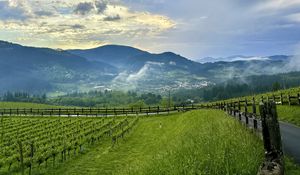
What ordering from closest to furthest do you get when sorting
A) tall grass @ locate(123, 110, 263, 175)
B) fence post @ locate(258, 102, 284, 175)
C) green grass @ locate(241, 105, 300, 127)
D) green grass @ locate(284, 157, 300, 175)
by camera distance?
fence post @ locate(258, 102, 284, 175)
green grass @ locate(284, 157, 300, 175)
tall grass @ locate(123, 110, 263, 175)
green grass @ locate(241, 105, 300, 127)

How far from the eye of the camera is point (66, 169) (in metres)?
36.3

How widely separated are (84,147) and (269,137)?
39.6m

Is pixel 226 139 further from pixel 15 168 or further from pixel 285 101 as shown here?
pixel 285 101

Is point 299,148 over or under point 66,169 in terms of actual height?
over

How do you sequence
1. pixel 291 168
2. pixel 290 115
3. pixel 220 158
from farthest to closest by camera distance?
pixel 290 115, pixel 220 158, pixel 291 168

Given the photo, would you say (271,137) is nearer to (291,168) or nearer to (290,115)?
(291,168)

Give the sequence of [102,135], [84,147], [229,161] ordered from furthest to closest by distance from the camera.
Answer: [102,135] → [84,147] → [229,161]

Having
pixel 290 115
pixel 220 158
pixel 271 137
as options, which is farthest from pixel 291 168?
pixel 290 115

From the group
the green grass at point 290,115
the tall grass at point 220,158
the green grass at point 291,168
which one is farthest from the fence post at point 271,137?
the green grass at point 290,115

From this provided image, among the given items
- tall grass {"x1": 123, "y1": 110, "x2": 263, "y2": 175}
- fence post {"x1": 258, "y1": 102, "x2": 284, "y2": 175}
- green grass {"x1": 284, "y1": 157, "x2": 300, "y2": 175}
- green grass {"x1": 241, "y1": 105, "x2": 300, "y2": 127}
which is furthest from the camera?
green grass {"x1": 241, "y1": 105, "x2": 300, "y2": 127}

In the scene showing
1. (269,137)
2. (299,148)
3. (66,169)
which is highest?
(269,137)

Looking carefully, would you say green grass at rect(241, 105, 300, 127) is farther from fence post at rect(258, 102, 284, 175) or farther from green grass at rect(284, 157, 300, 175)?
fence post at rect(258, 102, 284, 175)

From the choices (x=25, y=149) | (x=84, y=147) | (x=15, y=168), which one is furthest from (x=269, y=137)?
(x=84, y=147)

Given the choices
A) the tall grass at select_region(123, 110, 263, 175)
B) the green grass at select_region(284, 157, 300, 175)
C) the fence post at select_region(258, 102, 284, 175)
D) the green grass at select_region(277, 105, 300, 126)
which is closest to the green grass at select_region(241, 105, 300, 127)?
the green grass at select_region(277, 105, 300, 126)
